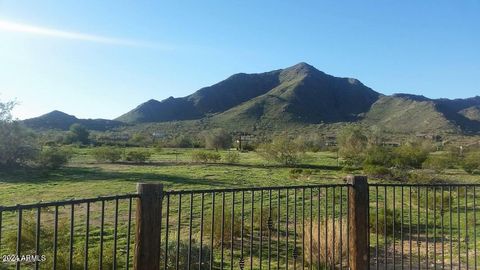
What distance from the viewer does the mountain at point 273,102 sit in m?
120

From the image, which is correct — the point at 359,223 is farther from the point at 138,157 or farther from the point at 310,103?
the point at 310,103

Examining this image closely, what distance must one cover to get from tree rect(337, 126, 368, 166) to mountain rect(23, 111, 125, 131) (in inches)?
2982

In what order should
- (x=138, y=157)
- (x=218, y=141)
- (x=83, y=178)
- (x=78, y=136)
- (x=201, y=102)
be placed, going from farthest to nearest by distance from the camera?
(x=201, y=102)
(x=78, y=136)
(x=218, y=141)
(x=138, y=157)
(x=83, y=178)

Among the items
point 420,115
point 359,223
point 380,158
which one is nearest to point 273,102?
point 420,115

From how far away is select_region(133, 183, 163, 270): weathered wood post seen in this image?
4.09 meters

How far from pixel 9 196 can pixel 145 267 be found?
1882 centimetres

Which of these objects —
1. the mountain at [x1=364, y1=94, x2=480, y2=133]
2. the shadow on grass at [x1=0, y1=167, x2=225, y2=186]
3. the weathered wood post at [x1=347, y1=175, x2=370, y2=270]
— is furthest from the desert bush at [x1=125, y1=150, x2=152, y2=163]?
the mountain at [x1=364, y1=94, x2=480, y2=133]

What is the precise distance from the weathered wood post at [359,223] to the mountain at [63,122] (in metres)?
116

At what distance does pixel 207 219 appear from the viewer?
1326 cm

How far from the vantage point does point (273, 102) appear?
12431 centimetres

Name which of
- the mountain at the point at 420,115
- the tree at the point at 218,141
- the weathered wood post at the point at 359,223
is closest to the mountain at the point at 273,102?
the mountain at the point at 420,115

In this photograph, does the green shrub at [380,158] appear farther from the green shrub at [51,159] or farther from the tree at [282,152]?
the green shrub at [51,159]

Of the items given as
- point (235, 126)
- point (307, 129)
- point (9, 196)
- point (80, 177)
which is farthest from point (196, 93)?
A: point (9, 196)

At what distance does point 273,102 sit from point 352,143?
7025 cm
